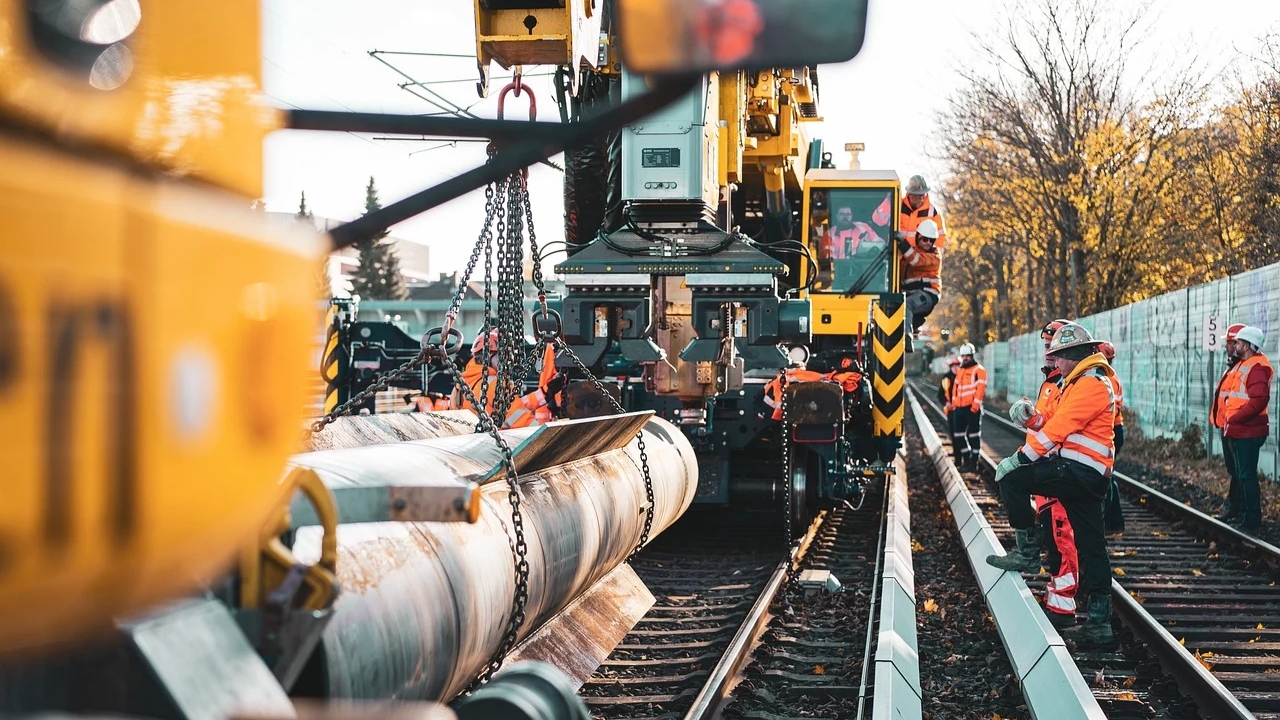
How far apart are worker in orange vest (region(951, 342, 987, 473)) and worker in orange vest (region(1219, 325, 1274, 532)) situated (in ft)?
23.2

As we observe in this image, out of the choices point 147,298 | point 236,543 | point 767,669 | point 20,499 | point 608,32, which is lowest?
point 767,669

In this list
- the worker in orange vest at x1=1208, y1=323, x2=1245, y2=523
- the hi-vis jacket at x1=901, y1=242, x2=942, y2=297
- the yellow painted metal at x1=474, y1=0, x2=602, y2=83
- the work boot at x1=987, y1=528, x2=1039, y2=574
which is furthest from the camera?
the hi-vis jacket at x1=901, y1=242, x2=942, y2=297

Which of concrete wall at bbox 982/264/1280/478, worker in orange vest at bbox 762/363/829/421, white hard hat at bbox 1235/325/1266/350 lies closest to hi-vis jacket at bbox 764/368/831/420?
worker in orange vest at bbox 762/363/829/421

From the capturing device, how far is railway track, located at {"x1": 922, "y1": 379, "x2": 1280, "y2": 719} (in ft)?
21.0

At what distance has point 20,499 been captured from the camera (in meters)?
1.17

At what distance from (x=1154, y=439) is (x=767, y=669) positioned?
1859 centimetres

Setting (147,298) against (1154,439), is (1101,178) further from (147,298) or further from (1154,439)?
(147,298)

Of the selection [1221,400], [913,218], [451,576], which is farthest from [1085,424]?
[451,576]

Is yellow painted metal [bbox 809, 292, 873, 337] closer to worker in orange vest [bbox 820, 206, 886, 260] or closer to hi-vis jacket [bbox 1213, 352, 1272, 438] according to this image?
worker in orange vest [bbox 820, 206, 886, 260]

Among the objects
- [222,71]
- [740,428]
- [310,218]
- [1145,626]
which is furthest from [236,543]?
[740,428]

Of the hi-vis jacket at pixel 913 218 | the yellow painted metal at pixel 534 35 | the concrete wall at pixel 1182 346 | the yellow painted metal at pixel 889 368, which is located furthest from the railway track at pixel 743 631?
the concrete wall at pixel 1182 346

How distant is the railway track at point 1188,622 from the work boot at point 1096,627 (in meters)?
0.10

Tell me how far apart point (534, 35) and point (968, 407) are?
16.5 metres

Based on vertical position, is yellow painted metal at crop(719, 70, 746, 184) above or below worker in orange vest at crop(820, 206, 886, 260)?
above
